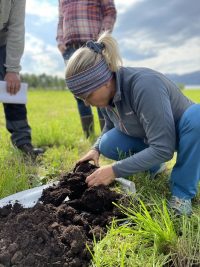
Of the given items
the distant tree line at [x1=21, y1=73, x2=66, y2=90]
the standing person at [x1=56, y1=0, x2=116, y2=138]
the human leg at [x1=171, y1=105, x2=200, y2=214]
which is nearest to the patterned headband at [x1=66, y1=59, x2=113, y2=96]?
the human leg at [x1=171, y1=105, x2=200, y2=214]

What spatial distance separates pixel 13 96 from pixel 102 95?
1.52m

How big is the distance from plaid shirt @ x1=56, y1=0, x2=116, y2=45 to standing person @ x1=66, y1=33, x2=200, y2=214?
206 cm

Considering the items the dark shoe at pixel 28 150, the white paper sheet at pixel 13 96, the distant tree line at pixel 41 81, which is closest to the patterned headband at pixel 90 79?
A: the white paper sheet at pixel 13 96

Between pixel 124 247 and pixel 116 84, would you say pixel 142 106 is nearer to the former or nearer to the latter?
pixel 116 84

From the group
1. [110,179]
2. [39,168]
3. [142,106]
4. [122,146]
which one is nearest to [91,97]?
[142,106]

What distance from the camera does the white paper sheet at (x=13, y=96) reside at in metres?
3.75

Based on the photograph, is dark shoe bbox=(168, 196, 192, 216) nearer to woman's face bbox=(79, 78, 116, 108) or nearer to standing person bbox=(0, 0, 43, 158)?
woman's face bbox=(79, 78, 116, 108)

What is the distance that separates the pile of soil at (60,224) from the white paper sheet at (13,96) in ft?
4.05

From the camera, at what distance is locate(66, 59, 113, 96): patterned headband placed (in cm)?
240

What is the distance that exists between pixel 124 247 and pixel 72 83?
0.97 metres

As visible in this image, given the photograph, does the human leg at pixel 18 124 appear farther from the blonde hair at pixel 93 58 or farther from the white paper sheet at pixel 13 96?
the blonde hair at pixel 93 58

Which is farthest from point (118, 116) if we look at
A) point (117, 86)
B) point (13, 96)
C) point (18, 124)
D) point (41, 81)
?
point (41, 81)

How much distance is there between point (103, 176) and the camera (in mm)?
2547

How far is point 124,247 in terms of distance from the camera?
2.01 m
